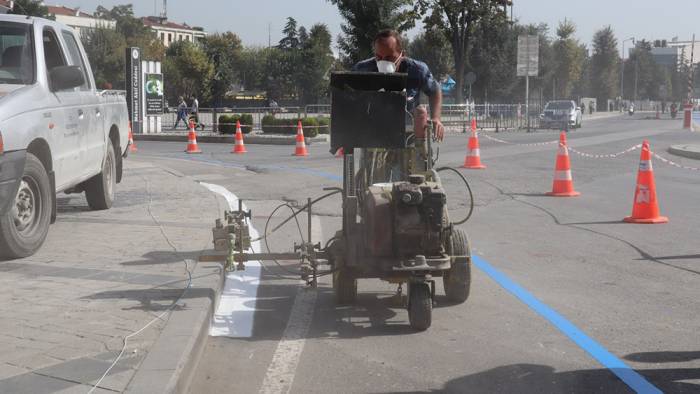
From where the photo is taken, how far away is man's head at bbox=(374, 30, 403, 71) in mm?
6531

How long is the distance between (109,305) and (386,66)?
271 centimetres

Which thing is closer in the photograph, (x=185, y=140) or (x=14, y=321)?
(x=14, y=321)

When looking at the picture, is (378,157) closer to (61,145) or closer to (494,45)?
(61,145)

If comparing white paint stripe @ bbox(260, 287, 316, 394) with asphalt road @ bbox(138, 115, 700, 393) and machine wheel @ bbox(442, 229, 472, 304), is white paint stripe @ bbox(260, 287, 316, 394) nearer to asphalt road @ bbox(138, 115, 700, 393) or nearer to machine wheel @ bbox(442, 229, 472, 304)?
asphalt road @ bbox(138, 115, 700, 393)

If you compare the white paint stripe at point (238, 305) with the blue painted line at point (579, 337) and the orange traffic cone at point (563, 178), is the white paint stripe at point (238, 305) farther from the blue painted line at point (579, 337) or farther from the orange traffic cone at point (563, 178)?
the orange traffic cone at point (563, 178)

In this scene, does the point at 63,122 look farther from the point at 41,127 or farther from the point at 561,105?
the point at 561,105

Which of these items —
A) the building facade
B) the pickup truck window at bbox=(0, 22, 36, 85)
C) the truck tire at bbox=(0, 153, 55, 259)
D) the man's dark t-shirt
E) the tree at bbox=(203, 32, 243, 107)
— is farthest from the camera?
the building facade

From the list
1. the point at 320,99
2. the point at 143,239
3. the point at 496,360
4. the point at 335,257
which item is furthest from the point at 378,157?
the point at 320,99

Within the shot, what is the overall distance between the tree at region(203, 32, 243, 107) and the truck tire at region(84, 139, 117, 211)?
1457 inches

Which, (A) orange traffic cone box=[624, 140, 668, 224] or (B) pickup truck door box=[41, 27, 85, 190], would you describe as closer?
(B) pickup truck door box=[41, 27, 85, 190]

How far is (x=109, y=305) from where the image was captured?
5484 mm

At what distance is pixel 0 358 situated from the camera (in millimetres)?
4305

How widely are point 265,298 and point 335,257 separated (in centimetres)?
95

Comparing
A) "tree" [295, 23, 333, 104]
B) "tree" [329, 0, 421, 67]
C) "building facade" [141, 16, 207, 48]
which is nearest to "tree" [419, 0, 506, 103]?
"tree" [329, 0, 421, 67]
